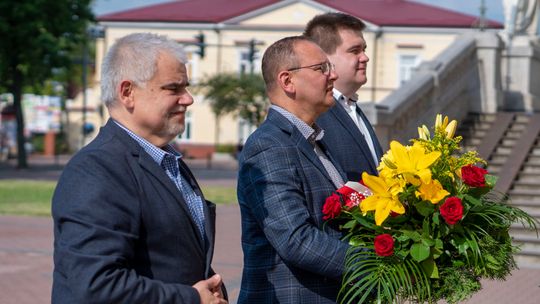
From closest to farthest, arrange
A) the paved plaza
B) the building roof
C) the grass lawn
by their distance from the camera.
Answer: the paved plaza < the grass lawn < the building roof

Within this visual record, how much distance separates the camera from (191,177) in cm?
357

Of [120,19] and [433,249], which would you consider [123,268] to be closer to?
[433,249]

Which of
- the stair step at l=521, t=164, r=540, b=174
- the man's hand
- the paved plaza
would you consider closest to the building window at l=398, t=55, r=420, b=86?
the paved plaza

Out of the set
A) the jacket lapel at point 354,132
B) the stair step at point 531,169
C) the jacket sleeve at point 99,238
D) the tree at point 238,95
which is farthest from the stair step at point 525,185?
the tree at point 238,95

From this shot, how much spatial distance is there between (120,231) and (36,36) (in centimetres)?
3851

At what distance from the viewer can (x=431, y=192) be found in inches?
149

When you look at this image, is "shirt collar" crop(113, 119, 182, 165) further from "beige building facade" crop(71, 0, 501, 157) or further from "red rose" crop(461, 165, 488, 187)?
"beige building facade" crop(71, 0, 501, 157)

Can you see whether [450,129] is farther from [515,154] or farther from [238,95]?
[238,95]

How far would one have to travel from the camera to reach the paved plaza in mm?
10586

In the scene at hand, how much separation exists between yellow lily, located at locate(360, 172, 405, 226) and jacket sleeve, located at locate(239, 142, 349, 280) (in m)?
0.17

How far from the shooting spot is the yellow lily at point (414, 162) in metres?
3.77

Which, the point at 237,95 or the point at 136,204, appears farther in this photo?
the point at 237,95

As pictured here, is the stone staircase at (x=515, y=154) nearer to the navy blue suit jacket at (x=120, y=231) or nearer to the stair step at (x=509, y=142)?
the stair step at (x=509, y=142)

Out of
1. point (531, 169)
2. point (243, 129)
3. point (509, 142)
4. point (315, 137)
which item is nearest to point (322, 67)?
point (315, 137)
